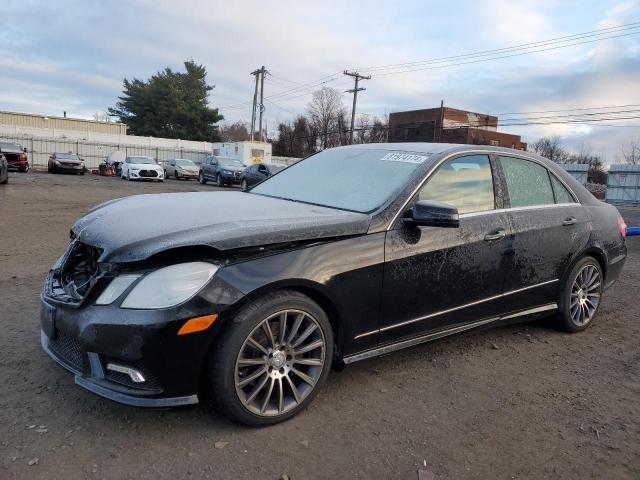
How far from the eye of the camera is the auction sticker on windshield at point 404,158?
3.48 meters

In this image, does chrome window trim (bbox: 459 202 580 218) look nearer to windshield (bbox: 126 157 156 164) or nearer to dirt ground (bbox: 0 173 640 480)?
dirt ground (bbox: 0 173 640 480)

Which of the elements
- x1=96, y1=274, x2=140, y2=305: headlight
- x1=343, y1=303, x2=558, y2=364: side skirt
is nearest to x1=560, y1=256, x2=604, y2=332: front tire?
x1=343, y1=303, x2=558, y2=364: side skirt

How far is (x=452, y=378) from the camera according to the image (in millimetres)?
3357

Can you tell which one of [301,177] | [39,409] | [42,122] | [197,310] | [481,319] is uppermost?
[42,122]

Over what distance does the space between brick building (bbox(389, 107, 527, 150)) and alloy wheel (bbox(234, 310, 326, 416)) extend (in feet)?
183

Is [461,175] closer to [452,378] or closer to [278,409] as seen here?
[452,378]

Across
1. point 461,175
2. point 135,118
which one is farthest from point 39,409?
point 135,118

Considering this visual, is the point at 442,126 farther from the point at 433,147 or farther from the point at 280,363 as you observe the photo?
the point at 280,363

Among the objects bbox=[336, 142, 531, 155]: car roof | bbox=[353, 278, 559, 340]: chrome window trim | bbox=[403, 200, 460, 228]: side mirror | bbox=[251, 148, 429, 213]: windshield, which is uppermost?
bbox=[336, 142, 531, 155]: car roof

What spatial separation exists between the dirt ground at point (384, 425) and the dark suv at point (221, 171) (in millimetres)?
21150

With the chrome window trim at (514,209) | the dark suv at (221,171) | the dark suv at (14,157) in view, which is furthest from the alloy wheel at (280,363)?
the dark suv at (14,157)

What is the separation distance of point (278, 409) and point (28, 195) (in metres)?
14.8

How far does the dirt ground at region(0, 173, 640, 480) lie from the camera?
234cm

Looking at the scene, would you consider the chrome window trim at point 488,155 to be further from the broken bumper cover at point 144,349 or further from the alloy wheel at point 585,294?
the broken bumper cover at point 144,349
